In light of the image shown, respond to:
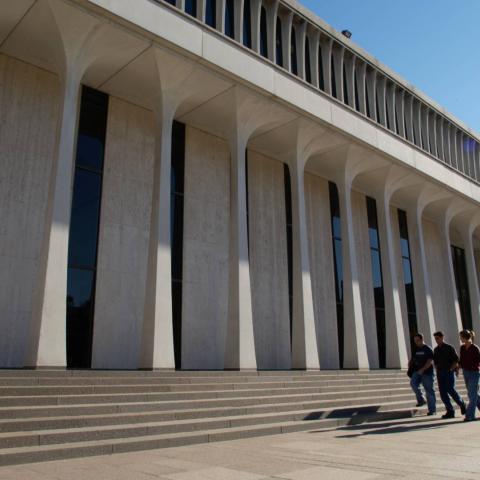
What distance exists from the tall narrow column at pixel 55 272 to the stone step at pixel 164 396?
3.00 m

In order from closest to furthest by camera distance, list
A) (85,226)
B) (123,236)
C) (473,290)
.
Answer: (85,226) → (123,236) → (473,290)

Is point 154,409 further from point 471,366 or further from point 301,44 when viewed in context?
point 301,44

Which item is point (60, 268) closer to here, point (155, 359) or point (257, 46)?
point (155, 359)

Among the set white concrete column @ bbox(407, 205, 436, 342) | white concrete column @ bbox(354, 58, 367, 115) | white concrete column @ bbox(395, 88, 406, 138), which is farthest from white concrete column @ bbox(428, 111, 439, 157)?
white concrete column @ bbox(354, 58, 367, 115)

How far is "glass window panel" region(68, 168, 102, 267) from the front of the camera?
15.0m

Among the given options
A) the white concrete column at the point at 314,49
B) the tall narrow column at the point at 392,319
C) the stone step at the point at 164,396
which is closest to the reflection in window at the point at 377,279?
the tall narrow column at the point at 392,319

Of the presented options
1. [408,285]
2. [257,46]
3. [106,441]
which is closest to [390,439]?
[106,441]

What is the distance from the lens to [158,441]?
7.06 m

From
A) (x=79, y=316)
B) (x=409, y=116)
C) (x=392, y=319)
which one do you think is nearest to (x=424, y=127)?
(x=409, y=116)

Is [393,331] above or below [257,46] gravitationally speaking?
below

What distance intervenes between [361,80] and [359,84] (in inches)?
10.1

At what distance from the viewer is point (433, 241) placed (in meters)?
30.6

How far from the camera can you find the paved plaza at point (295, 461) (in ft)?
16.5

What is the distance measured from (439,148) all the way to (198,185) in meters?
15.5
